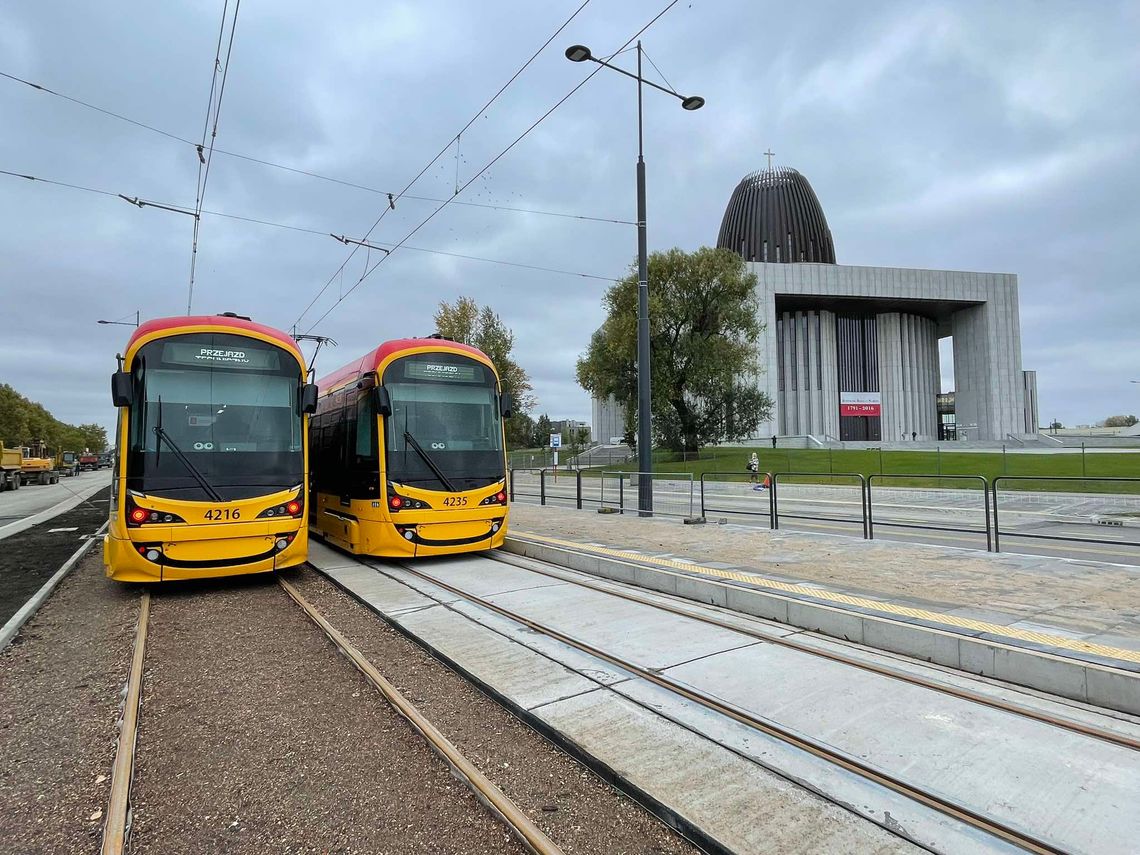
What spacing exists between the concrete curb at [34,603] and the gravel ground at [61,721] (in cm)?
8

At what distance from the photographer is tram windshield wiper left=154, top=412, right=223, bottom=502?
7621 millimetres

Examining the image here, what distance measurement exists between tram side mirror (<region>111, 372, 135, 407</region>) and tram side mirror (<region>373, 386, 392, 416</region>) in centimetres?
297

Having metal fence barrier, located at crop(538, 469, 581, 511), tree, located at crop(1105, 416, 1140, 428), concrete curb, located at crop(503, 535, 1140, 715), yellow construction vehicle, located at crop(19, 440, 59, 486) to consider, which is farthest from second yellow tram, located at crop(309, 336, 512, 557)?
tree, located at crop(1105, 416, 1140, 428)

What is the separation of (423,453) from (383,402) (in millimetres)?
942

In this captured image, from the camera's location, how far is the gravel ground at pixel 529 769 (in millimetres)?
2889

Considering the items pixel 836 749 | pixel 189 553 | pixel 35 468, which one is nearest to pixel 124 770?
pixel 836 749

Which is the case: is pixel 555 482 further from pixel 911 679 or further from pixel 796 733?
pixel 796 733

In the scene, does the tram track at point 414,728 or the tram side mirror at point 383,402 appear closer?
the tram track at point 414,728

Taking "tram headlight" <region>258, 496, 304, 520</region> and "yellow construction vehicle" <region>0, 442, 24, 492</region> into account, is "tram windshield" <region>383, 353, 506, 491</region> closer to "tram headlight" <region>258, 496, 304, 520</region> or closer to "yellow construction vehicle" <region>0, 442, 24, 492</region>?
"tram headlight" <region>258, 496, 304, 520</region>

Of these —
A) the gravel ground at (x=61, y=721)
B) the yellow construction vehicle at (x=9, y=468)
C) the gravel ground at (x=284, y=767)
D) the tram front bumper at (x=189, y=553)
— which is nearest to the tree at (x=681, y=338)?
the tram front bumper at (x=189, y=553)

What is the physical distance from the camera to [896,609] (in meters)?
5.72

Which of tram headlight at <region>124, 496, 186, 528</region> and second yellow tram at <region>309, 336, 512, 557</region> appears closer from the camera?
tram headlight at <region>124, 496, 186, 528</region>

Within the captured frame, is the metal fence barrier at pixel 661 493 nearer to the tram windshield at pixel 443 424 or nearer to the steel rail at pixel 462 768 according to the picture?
the tram windshield at pixel 443 424

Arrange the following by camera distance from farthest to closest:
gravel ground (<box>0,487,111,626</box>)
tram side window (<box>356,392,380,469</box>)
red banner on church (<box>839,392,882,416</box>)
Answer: red banner on church (<box>839,392,882,416</box>), tram side window (<box>356,392,380,469</box>), gravel ground (<box>0,487,111,626</box>)
